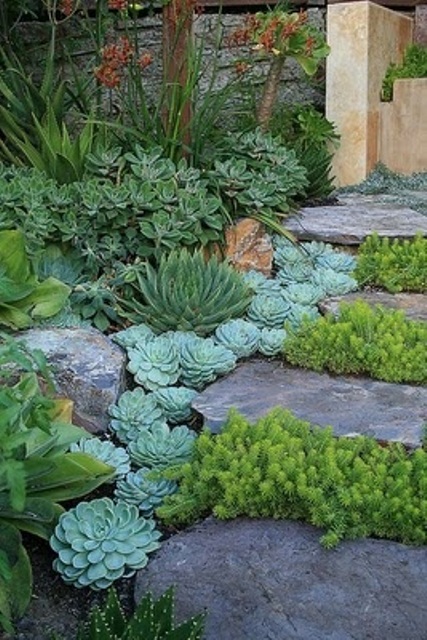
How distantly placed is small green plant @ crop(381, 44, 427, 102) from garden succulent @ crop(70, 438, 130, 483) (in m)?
3.34

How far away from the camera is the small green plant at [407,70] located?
474 cm

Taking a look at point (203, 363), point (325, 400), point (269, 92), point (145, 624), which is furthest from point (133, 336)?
point (269, 92)

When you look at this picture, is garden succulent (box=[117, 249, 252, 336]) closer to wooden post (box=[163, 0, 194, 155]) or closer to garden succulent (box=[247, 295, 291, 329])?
garden succulent (box=[247, 295, 291, 329])

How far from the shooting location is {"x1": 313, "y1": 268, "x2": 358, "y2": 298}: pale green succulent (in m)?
3.12

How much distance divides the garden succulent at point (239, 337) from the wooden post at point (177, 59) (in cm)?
103

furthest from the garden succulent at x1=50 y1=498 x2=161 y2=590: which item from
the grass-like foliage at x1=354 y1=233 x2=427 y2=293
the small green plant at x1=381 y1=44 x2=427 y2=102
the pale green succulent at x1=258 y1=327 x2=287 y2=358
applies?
the small green plant at x1=381 y1=44 x2=427 y2=102

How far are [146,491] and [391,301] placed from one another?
1.39m

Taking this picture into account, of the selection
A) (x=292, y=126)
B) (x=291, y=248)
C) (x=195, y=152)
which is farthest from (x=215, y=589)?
(x=292, y=126)

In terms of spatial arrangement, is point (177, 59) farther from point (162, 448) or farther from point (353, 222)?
point (162, 448)

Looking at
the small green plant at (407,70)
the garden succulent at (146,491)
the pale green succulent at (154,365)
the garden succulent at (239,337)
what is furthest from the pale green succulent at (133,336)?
the small green plant at (407,70)

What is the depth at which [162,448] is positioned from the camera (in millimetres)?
2191

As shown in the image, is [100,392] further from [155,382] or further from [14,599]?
[14,599]

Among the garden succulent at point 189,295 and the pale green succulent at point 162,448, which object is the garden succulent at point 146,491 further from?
the garden succulent at point 189,295

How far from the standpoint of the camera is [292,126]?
4.62 meters
